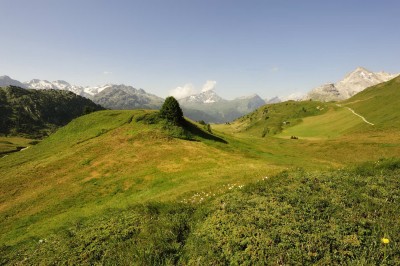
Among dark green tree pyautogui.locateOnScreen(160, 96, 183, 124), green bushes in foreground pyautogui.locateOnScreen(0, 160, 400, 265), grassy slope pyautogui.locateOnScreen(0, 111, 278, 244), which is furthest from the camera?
dark green tree pyautogui.locateOnScreen(160, 96, 183, 124)

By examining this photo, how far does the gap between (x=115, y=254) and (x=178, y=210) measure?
4.67 metres

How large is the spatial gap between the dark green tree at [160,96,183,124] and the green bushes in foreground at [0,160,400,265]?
41.1 m

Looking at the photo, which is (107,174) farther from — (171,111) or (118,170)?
(171,111)

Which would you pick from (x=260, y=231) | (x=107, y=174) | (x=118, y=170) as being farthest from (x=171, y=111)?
(x=260, y=231)

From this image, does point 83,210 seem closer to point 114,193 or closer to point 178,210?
point 114,193

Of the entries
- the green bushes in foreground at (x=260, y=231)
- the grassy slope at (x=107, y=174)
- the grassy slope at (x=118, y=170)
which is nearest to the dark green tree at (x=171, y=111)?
the grassy slope at (x=107, y=174)

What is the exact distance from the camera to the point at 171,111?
55.8 metres

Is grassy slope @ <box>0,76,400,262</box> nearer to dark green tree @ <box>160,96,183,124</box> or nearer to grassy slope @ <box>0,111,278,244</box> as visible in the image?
grassy slope @ <box>0,111,278,244</box>

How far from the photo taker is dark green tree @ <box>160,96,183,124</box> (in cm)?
5578

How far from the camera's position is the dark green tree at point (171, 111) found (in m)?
55.8

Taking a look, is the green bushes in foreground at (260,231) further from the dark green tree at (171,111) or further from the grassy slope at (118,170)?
the dark green tree at (171,111)

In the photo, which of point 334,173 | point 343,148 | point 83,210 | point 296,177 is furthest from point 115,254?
point 343,148

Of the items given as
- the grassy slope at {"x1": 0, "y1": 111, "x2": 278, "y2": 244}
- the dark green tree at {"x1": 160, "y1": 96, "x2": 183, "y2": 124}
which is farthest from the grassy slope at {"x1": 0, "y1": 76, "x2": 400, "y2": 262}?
the dark green tree at {"x1": 160, "y1": 96, "x2": 183, "y2": 124}

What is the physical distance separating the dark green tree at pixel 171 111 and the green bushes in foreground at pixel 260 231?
41.1 m
